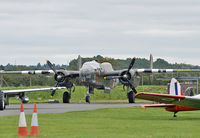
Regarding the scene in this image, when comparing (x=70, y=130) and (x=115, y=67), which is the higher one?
(x=115, y=67)

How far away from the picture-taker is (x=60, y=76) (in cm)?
5238

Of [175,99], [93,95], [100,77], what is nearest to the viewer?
[175,99]

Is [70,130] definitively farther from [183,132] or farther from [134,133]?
[183,132]

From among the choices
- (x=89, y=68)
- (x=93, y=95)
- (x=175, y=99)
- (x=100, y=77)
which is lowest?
(x=93, y=95)

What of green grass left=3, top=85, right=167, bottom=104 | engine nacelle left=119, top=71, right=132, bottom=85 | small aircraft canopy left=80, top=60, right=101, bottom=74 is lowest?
green grass left=3, top=85, right=167, bottom=104

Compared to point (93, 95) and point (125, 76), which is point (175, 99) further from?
point (93, 95)

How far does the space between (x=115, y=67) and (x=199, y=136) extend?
1589 inches

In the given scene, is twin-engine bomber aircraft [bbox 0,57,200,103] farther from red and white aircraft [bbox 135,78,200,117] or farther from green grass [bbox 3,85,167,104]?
red and white aircraft [bbox 135,78,200,117]

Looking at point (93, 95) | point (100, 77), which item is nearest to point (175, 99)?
point (100, 77)

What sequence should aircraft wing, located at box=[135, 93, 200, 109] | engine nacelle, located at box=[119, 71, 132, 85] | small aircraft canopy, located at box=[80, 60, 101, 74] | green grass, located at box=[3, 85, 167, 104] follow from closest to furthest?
aircraft wing, located at box=[135, 93, 200, 109] → small aircraft canopy, located at box=[80, 60, 101, 74] → engine nacelle, located at box=[119, 71, 132, 85] → green grass, located at box=[3, 85, 167, 104]

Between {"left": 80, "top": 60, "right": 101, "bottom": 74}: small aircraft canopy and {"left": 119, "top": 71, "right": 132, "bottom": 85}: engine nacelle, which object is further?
A: {"left": 119, "top": 71, "right": 132, "bottom": 85}: engine nacelle

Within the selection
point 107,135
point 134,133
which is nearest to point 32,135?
point 107,135

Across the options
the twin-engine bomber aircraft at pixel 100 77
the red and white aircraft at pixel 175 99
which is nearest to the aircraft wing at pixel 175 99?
the red and white aircraft at pixel 175 99

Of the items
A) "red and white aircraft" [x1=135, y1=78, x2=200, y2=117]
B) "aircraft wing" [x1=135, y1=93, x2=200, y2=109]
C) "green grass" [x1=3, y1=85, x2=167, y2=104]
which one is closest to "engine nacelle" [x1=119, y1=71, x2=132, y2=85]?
"green grass" [x1=3, y1=85, x2=167, y2=104]
